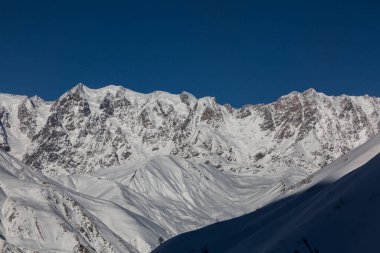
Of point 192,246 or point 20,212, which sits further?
point 20,212

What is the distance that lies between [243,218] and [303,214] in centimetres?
1536

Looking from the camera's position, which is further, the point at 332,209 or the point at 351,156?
the point at 351,156

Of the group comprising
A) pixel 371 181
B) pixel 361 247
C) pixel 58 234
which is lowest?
pixel 361 247

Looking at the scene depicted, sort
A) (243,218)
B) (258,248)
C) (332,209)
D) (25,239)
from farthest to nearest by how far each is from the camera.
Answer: (25,239) → (243,218) → (258,248) → (332,209)

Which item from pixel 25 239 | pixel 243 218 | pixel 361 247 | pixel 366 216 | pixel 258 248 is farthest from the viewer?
pixel 25 239

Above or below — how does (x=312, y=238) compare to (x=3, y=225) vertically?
below

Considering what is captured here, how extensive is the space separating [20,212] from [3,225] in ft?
19.2

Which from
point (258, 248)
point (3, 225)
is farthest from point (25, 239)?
point (258, 248)

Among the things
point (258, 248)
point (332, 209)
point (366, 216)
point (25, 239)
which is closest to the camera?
point (366, 216)

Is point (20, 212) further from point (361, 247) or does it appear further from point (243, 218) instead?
point (361, 247)

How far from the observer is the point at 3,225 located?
635 ft

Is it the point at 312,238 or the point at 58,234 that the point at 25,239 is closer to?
the point at 58,234

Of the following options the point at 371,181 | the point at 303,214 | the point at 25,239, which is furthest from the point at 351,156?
the point at 25,239

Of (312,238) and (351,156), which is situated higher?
(351,156)
